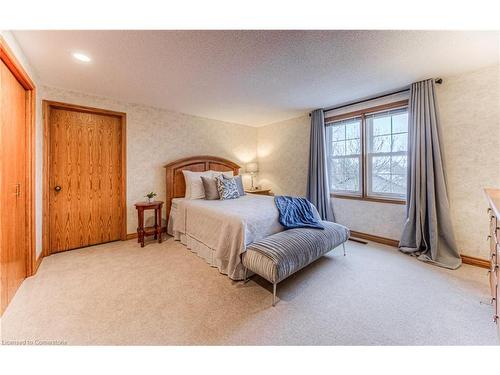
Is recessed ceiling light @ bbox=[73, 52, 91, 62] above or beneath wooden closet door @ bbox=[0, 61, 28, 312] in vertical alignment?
above

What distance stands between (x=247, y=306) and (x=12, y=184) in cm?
233

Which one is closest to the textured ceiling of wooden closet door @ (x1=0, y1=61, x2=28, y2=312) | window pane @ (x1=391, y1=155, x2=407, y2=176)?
wooden closet door @ (x1=0, y1=61, x2=28, y2=312)

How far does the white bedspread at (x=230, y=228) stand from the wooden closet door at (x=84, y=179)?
146cm

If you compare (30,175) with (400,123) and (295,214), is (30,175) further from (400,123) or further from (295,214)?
(400,123)

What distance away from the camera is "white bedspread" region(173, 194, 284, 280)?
210cm

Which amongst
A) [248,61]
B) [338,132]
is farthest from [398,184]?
[248,61]

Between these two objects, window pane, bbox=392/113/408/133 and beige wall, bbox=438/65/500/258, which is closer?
beige wall, bbox=438/65/500/258

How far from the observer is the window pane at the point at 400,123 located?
300 centimetres

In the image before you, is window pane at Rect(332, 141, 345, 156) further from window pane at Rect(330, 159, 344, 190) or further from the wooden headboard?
the wooden headboard

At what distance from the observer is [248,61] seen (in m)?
2.11

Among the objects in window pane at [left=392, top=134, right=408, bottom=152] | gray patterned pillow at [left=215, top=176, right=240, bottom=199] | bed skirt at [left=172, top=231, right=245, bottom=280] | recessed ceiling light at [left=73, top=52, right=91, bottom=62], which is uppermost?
recessed ceiling light at [left=73, top=52, right=91, bottom=62]

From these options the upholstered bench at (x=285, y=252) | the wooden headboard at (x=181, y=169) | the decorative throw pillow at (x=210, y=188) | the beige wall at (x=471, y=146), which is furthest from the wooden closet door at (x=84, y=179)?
the beige wall at (x=471, y=146)

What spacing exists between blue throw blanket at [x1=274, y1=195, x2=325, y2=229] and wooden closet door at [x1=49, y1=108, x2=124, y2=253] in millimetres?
2639
